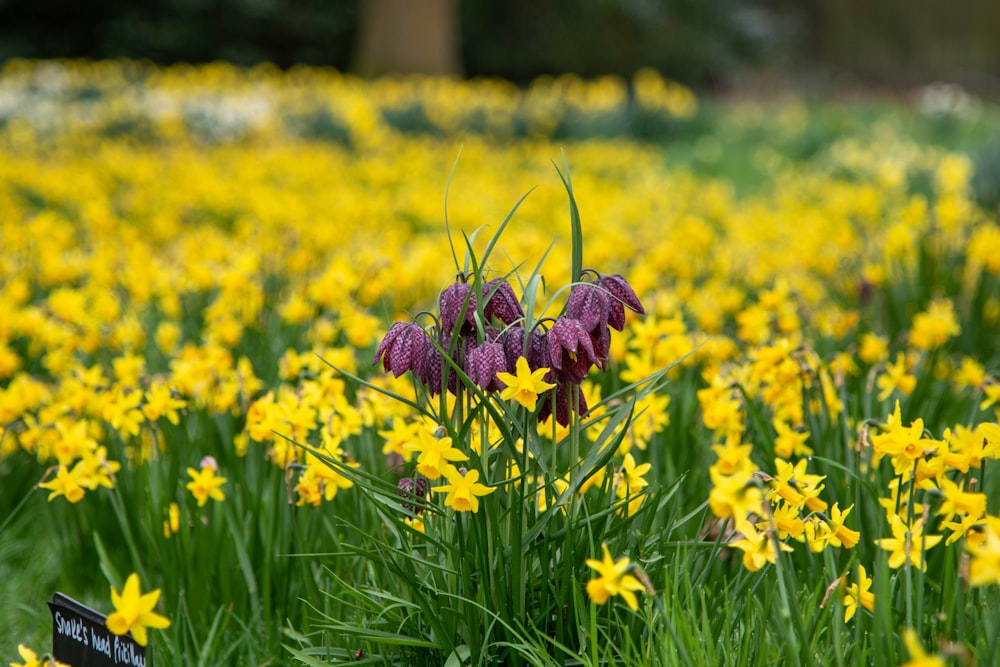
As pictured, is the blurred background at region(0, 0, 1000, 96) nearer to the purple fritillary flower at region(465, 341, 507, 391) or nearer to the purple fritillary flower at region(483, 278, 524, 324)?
the purple fritillary flower at region(483, 278, 524, 324)

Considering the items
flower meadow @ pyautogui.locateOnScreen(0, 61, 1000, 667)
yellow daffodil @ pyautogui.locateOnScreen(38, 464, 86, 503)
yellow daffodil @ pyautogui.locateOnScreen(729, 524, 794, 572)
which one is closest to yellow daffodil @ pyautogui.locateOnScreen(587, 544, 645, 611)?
flower meadow @ pyautogui.locateOnScreen(0, 61, 1000, 667)

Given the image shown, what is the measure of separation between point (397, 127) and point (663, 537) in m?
9.62

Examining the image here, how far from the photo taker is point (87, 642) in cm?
159

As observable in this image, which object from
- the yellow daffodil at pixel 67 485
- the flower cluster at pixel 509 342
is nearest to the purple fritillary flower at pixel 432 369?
the flower cluster at pixel 509 342

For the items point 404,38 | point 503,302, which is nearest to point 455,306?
point 503,302

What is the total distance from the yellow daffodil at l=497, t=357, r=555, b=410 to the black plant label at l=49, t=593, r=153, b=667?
0.65 meters

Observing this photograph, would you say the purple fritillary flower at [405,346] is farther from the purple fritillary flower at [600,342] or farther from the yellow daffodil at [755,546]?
the yellow daffodil at [755,546]

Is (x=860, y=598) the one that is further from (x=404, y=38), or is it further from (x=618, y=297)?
(x=404, y=38)

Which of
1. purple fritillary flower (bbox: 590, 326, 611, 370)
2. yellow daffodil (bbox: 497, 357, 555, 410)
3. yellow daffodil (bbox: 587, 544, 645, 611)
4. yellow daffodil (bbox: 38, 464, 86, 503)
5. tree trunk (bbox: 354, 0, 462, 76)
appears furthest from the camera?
tree trunk (bbox: 354, 0, 462, 76)

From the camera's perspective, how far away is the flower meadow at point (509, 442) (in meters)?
1.45

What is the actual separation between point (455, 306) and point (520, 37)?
21.0 metres

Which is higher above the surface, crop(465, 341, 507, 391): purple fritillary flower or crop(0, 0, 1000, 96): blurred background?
crop(0, 0, 1000, 96): blurred background

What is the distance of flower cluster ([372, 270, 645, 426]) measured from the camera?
139 centimetres

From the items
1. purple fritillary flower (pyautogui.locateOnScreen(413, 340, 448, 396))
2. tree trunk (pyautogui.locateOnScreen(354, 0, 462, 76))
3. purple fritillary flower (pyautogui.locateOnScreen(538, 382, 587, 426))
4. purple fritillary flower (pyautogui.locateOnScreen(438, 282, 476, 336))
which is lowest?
purple fritillary flower (pyautogui.locateOnScreen(538, 382, 587, 426))
